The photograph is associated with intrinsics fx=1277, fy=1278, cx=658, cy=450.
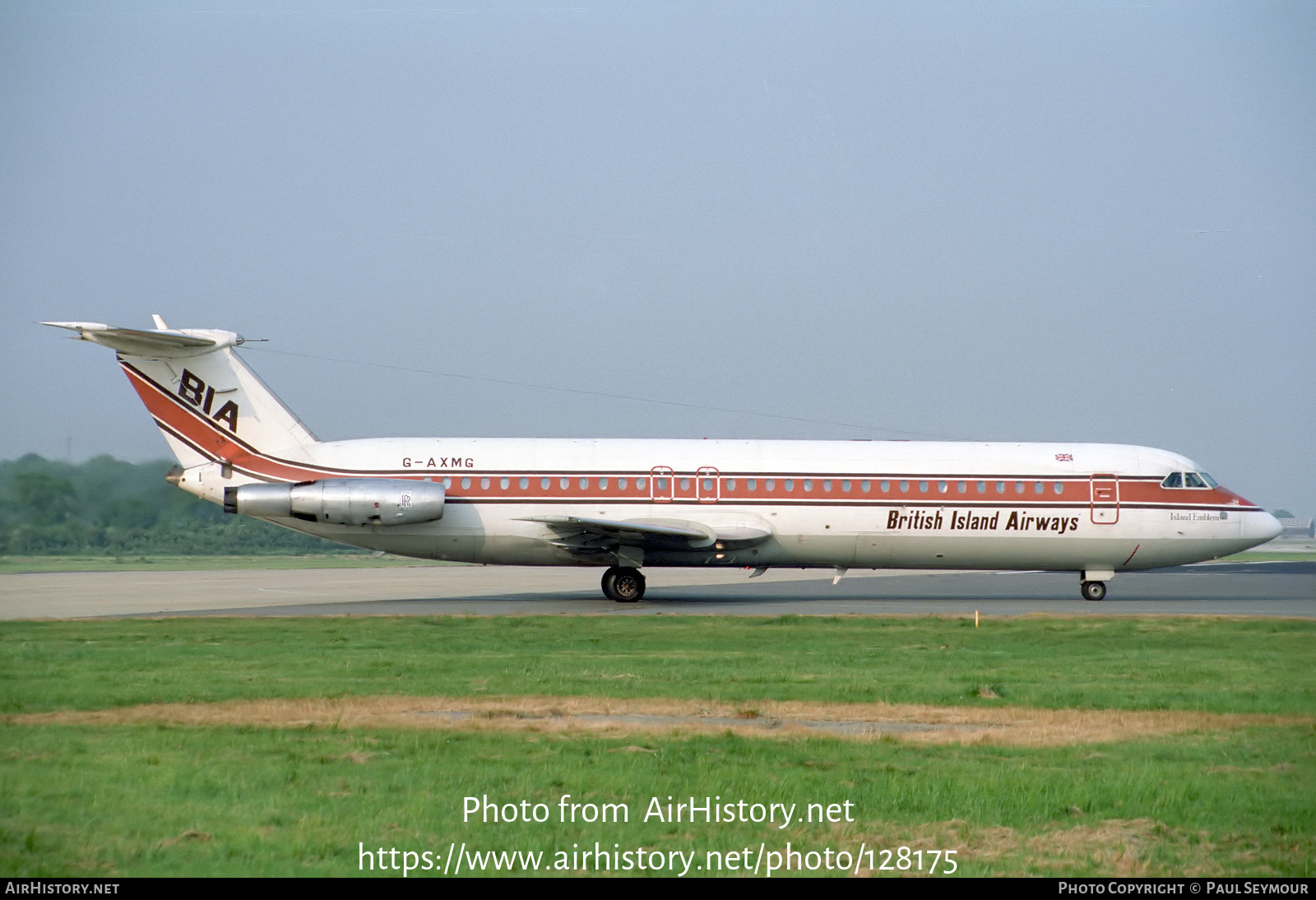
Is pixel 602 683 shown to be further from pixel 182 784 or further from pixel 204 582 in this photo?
pixel 204 582

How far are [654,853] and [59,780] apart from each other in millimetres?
4462

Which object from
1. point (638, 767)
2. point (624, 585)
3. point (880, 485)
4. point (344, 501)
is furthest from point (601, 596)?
point (638, 767)

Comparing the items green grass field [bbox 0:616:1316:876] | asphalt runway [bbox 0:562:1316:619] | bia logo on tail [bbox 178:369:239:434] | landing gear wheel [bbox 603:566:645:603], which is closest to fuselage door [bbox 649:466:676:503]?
landing gear wheel [bbox 603:566:645:603]

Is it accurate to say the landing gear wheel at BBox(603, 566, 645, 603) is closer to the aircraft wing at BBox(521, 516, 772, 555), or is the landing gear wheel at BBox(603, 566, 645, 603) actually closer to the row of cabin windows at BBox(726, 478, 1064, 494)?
the aircraft wing at BBox(521, 516, 772, 555)

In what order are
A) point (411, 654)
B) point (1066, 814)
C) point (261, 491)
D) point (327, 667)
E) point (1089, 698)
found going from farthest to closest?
point (261, 491) < point (411, 654) < point (327, 667) < point (1089, 698) < point (1066, 814)

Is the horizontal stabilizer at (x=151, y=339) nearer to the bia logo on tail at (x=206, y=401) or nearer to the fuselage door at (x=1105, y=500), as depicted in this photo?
the bia logo on tail at (x=206, y=401)

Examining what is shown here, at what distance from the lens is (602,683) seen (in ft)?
49.6

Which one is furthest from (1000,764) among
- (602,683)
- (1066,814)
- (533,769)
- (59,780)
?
(59,780)

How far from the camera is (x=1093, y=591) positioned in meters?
31.9

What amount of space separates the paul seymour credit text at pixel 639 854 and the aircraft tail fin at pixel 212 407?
22.7 m

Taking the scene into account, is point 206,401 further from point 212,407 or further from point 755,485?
point 755,485

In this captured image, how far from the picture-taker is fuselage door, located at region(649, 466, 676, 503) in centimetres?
2981

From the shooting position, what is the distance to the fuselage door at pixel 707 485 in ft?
97.8

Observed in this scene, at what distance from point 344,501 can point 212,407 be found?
4.17 meters
